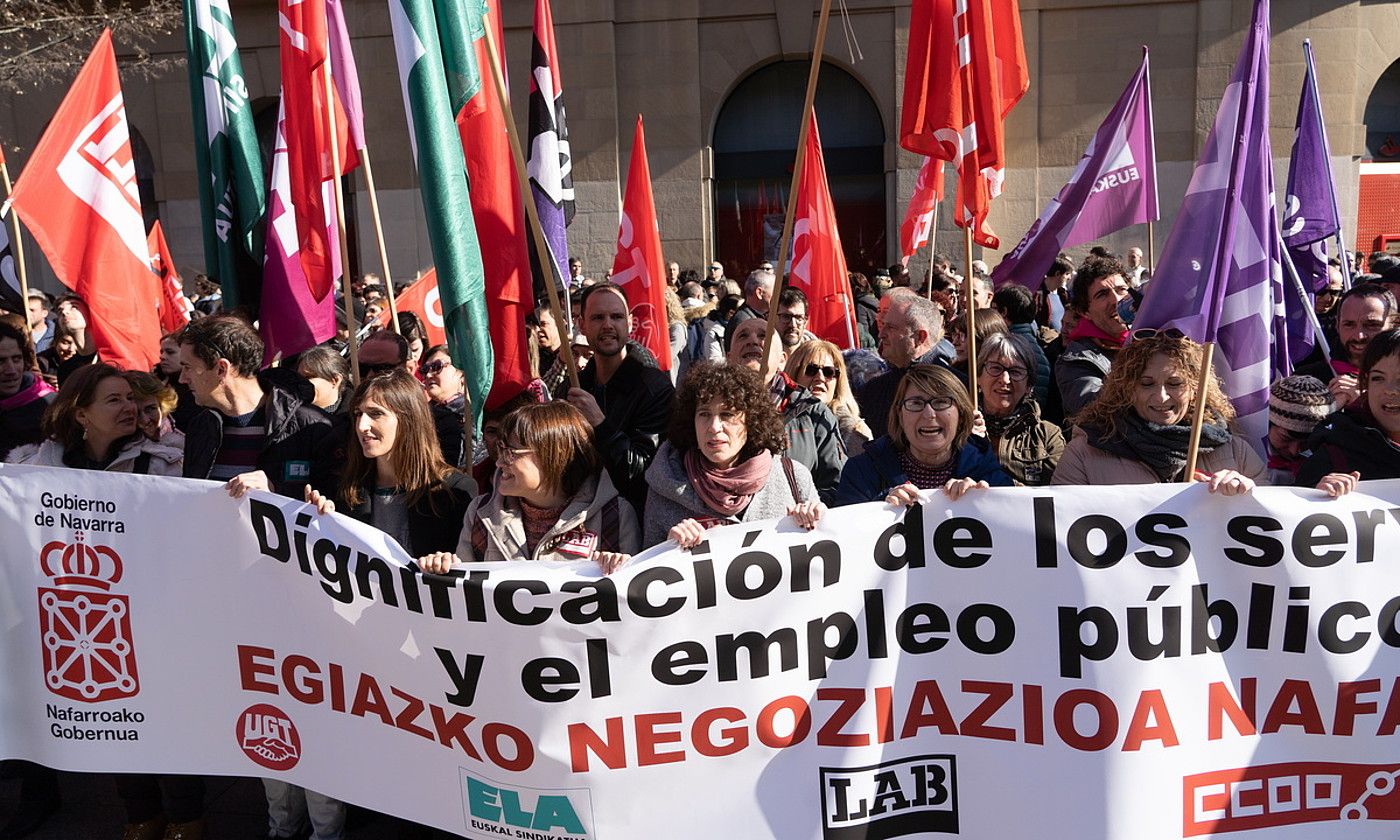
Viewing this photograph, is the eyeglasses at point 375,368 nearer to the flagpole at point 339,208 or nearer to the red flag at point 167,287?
the flagpole at point 339,208

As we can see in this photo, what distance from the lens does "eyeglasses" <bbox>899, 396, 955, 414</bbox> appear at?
3.50m

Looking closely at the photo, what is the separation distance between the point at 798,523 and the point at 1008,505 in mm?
568

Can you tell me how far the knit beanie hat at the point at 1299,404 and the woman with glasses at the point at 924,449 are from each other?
1.22 meters

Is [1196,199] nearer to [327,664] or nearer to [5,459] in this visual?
[327,664]

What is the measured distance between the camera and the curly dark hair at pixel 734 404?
346cm

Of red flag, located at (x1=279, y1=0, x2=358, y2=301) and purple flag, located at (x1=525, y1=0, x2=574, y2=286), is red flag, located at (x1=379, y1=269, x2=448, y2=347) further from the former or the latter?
red flag, located at (x1=279, y1=0, x2=358, y2=301)

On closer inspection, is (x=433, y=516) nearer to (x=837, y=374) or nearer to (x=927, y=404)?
(x=927, y=404)

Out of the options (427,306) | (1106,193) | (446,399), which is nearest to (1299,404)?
(446,399)

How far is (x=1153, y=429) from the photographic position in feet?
11.9

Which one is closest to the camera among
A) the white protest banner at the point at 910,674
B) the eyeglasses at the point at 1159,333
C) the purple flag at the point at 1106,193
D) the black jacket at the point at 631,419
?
the white protest banner at the point at 910,674

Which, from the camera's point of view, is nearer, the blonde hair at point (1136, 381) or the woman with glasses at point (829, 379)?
the blonde hair at point (1136, 381)

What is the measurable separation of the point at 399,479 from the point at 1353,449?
2854mm

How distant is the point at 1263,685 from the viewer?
3.07 meters

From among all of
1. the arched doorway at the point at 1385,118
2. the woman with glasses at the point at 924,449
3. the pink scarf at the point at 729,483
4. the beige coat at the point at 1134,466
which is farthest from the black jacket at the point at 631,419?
the arched doorway at the point at 1385,118
